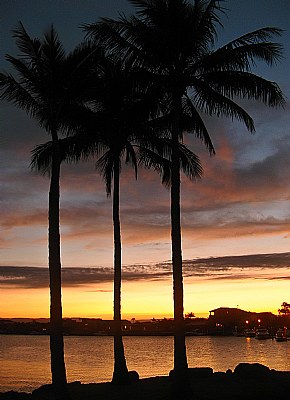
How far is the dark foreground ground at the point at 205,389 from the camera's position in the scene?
798 inches

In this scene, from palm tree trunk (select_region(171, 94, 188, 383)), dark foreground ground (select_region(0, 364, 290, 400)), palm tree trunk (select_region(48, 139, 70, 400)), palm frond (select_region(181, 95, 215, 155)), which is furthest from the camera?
palm frond (select_region(181, 95, 215, 155))

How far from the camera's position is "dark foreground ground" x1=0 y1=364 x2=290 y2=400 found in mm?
20266

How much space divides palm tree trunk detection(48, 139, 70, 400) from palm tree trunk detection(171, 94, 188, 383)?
379cm

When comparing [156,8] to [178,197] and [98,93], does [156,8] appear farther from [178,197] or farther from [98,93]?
[178,197]

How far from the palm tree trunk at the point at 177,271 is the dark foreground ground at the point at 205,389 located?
952 mm

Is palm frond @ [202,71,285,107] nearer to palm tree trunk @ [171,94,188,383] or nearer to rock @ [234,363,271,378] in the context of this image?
palm tree trunk @ [171,94,188,383]

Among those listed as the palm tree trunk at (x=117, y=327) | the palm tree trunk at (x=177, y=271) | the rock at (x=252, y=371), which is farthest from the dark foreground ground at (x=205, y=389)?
the palm tree trunk at (x=177, y=271)

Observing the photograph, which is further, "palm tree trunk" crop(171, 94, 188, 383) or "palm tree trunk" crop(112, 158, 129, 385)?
"palm tree trunk" crop(112, 158, 129, 385)

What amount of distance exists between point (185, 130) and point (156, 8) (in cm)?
548

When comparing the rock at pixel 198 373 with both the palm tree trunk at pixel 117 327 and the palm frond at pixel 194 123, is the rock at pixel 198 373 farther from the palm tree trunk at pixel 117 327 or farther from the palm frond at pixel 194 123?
the palm frond at pixel 194 123

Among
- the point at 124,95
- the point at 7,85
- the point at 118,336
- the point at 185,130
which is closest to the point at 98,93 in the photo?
the point at 124,95

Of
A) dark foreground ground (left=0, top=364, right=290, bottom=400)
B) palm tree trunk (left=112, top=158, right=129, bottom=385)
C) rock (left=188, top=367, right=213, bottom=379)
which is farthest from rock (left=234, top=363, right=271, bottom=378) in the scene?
palm tree trunk (left=112, top=158, right=129, bottom=385)

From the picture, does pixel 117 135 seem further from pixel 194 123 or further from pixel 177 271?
pixel 177 271

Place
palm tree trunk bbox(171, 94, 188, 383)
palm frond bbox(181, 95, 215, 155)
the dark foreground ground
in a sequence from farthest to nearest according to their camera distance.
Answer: palm frond bbox(181, 95, 215, 155) < palm tree trunk bbox(171, 94, 188, 383) < the dark foreground ground
